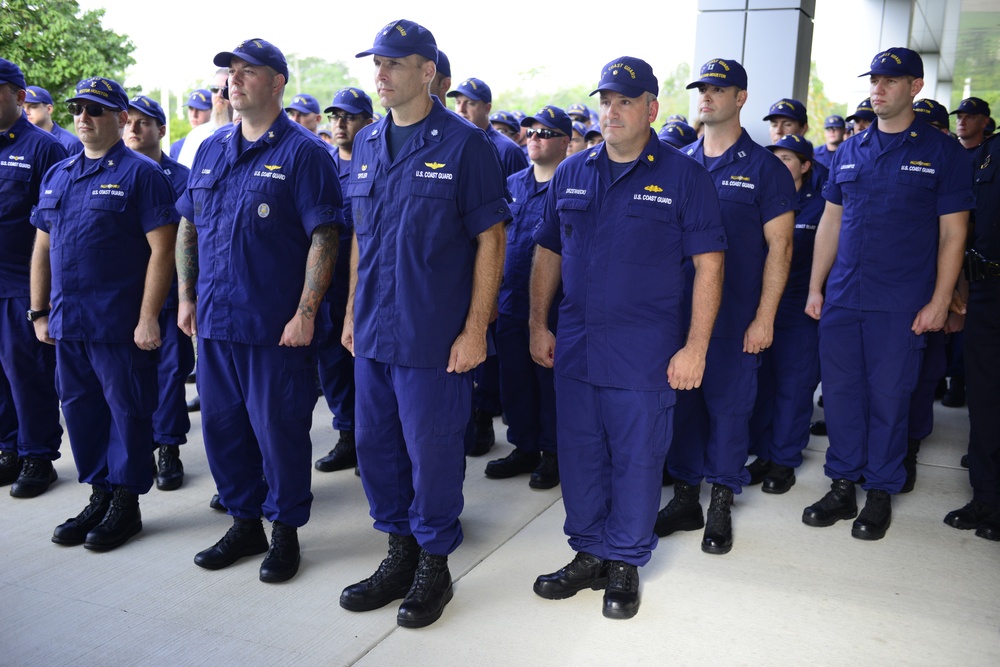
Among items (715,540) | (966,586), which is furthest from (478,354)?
(966,586)

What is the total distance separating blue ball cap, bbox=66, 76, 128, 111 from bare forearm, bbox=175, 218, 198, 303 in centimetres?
65

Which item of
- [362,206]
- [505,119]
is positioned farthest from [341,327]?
[505,119]

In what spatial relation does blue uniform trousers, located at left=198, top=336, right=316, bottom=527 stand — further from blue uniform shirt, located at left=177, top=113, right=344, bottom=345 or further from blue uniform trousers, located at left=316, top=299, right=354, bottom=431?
blue uniform trousers, located at left=316, top=299, right=354, bottom=431

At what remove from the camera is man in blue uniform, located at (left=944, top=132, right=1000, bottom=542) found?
3.97 metres

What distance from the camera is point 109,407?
389 centimetres

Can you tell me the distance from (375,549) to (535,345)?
3.75 feet

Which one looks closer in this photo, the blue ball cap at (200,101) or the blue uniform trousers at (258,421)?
the blue uniform trousers at (258,421)

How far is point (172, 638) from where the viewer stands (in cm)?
298

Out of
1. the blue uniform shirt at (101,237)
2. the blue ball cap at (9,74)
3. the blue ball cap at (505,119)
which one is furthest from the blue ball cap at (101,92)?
the blue ball cap at (505,119)

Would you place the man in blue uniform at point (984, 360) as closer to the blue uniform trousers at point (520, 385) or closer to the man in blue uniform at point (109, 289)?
the blue uniform trousers at point (520, 385)

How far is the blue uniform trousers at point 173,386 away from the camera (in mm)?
4680

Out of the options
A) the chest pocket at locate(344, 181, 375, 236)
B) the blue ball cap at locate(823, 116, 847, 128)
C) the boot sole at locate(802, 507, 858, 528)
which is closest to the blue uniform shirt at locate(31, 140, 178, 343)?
the chest pocket at locate(344, 181, 375, 236)

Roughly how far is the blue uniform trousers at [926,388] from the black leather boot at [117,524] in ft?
13.2

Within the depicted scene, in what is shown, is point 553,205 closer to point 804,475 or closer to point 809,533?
point 809,533
